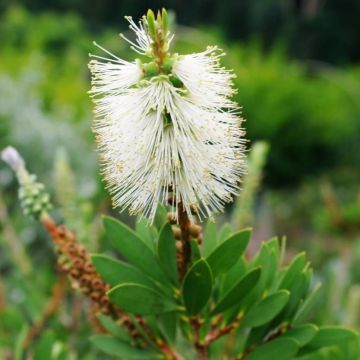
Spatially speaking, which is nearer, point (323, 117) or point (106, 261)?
point (106, 261)

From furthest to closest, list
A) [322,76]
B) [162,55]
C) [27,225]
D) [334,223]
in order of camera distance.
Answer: [322,76] < [334,223] < [27,225] < [162,55]

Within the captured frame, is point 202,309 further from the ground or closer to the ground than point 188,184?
closer to the ground

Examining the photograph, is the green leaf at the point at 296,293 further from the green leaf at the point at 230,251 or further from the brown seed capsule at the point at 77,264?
the brown seed capsule at the point at 77,264

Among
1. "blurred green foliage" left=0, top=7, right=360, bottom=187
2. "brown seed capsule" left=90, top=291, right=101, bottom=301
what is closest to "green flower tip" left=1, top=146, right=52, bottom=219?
"brown seed capsule" left=90, top=291, right=101, bottom=301

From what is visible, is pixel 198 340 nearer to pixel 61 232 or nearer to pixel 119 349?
pixel 119 349

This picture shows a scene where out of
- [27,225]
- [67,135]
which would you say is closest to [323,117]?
[67,135]

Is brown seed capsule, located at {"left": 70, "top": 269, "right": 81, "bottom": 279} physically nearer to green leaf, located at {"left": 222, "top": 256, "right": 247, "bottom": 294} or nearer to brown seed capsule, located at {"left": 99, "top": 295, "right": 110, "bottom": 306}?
brown seed capsule, located at {"left": 99, "top": 295, "right": 110, "bottom": 306}

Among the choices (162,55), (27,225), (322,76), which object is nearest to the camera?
(162,55)

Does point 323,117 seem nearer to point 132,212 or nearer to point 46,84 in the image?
point 46,84
